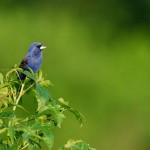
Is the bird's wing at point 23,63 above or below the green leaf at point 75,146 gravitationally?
above

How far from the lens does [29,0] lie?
61.2 ft

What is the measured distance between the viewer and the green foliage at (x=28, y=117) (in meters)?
3.69

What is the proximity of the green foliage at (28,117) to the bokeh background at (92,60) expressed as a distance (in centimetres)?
1062

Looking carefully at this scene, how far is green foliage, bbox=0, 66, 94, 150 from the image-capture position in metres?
3.69

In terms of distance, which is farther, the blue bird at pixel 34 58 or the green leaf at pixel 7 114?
the blue bird at pixel 34 58

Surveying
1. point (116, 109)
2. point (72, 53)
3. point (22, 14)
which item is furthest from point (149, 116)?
point (22, 14)

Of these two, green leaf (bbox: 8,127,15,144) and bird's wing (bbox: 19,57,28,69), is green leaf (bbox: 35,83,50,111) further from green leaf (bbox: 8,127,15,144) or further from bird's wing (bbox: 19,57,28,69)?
bird's wing (bbox: 19,57,28,69)

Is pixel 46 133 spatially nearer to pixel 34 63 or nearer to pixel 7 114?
pixel 7 114

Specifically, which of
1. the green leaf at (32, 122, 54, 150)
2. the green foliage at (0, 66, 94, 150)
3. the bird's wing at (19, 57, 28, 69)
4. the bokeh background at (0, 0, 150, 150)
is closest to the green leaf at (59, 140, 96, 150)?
the green foliage at (0, 66, 94, 150)

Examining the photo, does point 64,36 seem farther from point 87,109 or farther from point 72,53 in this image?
point 87,109

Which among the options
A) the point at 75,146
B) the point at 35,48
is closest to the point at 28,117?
the point at 75,146

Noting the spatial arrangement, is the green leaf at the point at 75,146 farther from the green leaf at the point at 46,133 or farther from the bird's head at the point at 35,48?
the bird's head at the point at 35,48

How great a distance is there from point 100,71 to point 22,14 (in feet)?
6.50

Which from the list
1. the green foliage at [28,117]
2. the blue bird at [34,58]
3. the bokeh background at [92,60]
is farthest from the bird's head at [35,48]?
the bokeh background at [92,60]
